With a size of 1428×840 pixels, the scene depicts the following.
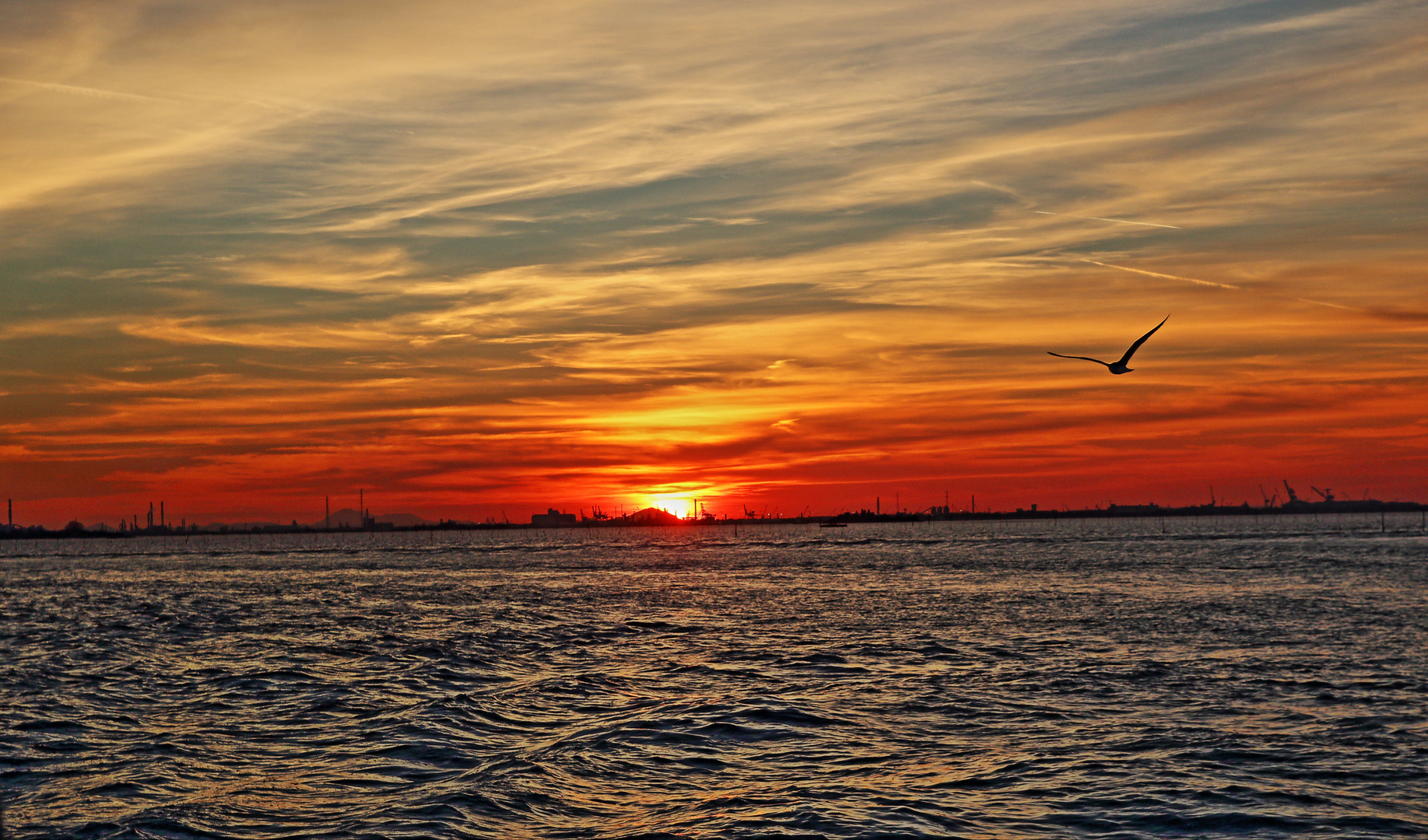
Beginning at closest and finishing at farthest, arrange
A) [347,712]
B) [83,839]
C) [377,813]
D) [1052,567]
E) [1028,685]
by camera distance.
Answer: [83,839]
[377,813]
[347,712]
[1028,685]
[1052,567]

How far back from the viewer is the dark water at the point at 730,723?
20578 mm

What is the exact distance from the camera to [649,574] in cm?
13262

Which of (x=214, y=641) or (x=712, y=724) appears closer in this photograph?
(x=712, y=724)

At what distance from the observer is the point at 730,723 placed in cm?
2941

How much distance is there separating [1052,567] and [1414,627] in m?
73.7

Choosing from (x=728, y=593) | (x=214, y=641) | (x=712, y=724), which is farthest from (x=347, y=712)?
(x=728, y=593)

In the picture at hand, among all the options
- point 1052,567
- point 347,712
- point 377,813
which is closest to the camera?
point 377,813

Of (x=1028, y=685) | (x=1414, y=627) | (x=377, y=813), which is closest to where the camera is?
(x=377, y=813)

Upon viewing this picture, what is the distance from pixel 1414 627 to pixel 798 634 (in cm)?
2925

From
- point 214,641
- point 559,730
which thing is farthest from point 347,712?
point 214,641

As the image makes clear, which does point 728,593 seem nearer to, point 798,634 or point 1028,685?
point 798,634

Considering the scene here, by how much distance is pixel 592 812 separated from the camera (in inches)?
826

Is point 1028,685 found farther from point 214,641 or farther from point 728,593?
point 728,593

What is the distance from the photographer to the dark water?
67.5 ft
